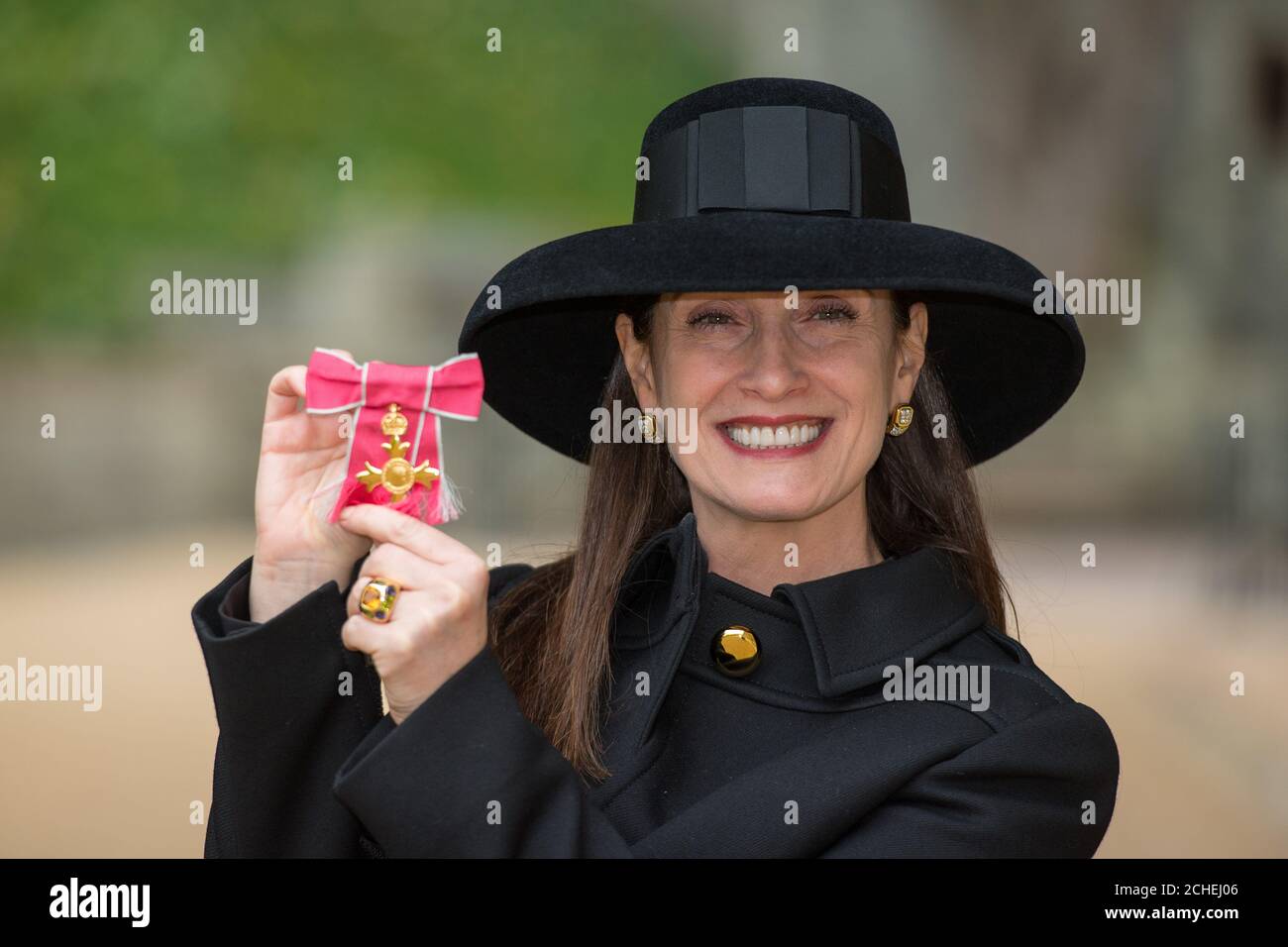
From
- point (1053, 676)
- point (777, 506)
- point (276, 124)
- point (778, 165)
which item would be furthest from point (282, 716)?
point (276, 124)

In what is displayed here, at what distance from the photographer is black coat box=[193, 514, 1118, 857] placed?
151 cm

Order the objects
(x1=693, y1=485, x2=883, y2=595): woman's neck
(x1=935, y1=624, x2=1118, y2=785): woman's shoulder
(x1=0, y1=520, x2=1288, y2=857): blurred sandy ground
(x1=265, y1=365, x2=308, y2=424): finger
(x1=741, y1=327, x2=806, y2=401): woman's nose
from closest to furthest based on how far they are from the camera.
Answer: (x1=265, y1=365, x2=308, y2=424): finger < (x1=935, y1=624, x2=1118, y2=785): woman's shoulder < (x1=741, y1=327, x2=806, y2=401): woman's nose < (x1=693, y1=485, x2=883, y2=595): woman's neck < (x1=0, y1=520, x2=1288, y2=857): blurred sandy ground

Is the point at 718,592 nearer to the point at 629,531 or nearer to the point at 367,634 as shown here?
the point at 629,531

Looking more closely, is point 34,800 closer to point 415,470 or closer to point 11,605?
point 11,605

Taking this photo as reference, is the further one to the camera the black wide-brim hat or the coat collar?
the coat collar

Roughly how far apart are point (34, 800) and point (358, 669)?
420 cm

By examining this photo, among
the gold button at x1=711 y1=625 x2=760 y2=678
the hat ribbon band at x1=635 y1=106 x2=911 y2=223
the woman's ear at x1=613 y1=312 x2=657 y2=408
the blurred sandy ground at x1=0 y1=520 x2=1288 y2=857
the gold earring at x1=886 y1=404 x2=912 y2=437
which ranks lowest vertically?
the blurred sandy ground at x1=0 y1=520 x2=1288 y2=857

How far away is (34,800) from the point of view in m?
5.29

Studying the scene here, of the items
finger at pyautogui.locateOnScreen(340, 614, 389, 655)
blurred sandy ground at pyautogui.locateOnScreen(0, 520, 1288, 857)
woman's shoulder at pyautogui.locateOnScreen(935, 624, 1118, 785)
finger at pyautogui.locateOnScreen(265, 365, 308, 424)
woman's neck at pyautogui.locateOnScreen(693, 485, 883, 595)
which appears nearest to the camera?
finger at pyautogui.locateOnScreen(340, 614, 389, 655)

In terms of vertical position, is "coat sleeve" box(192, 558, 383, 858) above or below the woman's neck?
below

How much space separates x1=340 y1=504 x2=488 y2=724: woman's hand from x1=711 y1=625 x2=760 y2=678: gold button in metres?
0.43

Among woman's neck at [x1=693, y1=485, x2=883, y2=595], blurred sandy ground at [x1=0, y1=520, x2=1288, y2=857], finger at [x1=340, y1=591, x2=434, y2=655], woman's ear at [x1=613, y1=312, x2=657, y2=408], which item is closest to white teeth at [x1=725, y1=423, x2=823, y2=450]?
woman's neck at [x1=693, y1=485, x2=883, y2=595]

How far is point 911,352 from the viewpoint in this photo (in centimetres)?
199

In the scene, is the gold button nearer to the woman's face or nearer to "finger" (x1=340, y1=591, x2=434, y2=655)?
the woman's face
